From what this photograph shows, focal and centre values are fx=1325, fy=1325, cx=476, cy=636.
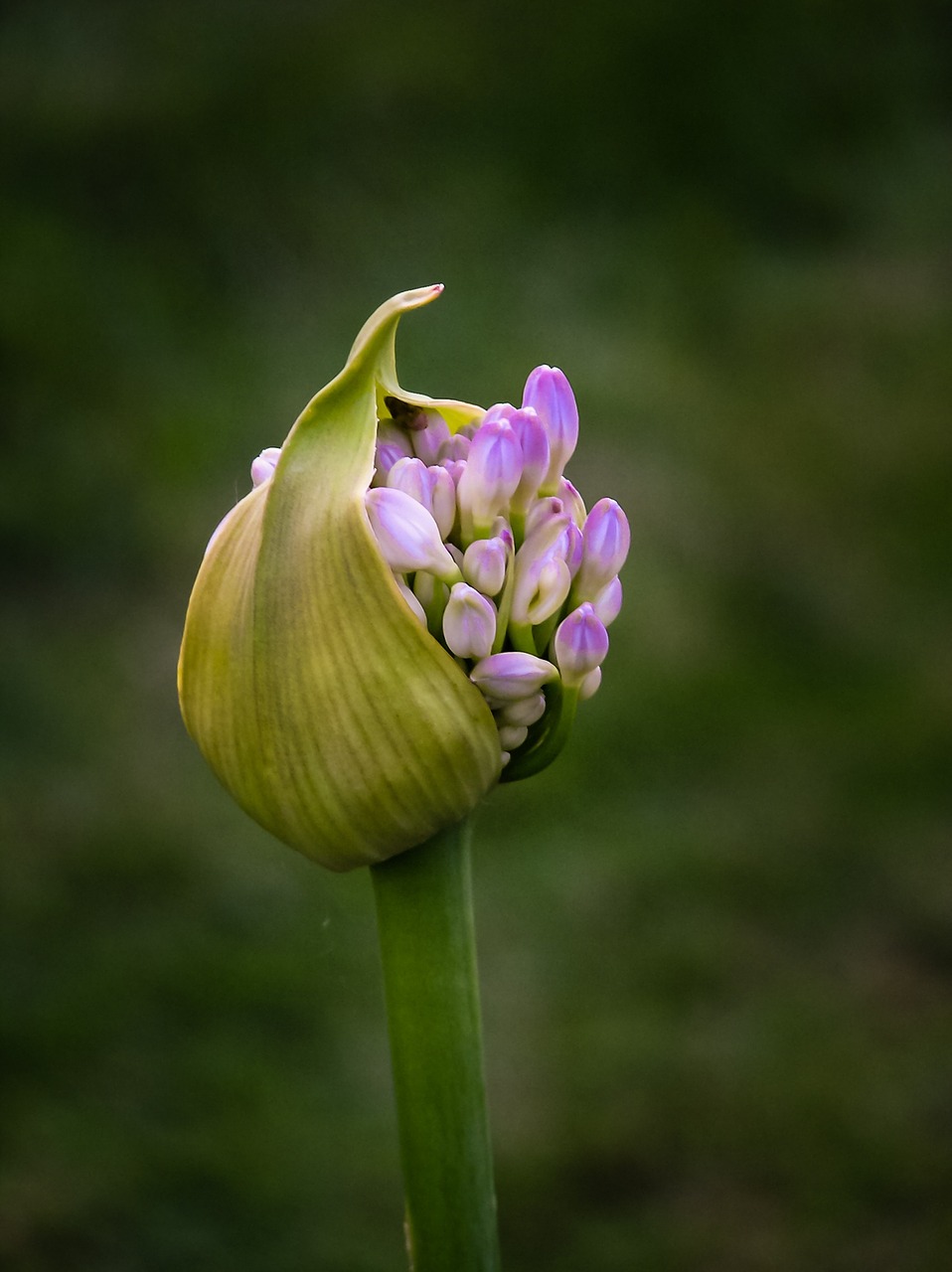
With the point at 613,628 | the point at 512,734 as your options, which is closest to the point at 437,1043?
the point at 512,734

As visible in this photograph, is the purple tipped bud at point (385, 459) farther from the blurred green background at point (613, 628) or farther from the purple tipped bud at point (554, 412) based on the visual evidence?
the blurred green background at point (613, 628)

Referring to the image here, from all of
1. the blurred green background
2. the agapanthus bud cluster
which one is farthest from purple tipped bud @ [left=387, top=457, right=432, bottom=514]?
the blurred green background

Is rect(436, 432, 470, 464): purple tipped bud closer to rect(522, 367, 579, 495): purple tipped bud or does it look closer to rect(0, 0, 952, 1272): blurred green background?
rect(522, 367, 579, 495): purple tipped bud

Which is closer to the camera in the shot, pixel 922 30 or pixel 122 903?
pixel 122 903

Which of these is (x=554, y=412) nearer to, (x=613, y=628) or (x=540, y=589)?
(x=540, y=589)

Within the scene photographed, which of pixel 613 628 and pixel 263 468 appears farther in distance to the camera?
pixel 613 628

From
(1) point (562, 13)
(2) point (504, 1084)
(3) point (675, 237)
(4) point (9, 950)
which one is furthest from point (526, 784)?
(1) point (562, 13)

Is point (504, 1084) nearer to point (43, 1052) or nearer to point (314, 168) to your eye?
point (43, 1052)
